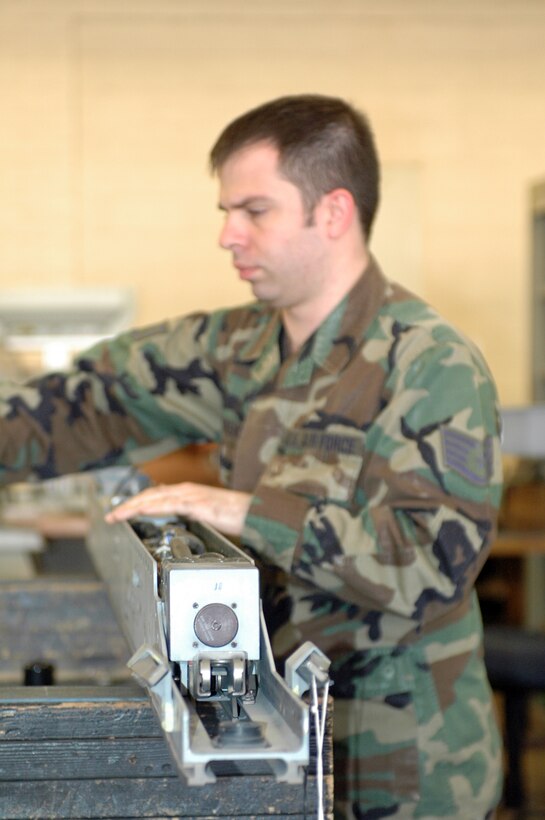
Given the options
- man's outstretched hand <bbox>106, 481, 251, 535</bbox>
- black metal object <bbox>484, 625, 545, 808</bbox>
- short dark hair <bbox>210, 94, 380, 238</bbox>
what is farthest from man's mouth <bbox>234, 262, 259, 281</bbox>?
black metal object <bbox>484, 625, 545, 808</bbox>

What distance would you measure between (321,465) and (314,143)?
0.49m

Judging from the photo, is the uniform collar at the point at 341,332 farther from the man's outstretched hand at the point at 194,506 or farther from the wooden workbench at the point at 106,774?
the wooden workbench at the point at 106,774

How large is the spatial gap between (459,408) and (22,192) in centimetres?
524

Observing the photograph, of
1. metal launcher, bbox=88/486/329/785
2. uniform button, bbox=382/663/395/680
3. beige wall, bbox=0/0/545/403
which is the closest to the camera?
metal launcher, bbox=88/486/329/785

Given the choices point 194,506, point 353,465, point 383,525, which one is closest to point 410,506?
point 383,525

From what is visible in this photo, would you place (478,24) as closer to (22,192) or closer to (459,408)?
(22,192)

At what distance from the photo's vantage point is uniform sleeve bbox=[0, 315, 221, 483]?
198 centimetres

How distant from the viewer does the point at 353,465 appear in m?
1.66

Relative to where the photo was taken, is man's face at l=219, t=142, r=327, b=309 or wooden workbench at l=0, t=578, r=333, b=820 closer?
wooden workbench at l=0, t=578, r=333, b=820

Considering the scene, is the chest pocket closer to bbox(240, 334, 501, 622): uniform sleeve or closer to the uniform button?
bbox(240, 334, 501, 622): uniform sleeve

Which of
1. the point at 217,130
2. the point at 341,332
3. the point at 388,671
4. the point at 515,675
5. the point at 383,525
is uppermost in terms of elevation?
the point at 217,130

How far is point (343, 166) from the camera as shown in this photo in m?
1.79

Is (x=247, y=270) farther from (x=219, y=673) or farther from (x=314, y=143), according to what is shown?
(x=219, y=673)

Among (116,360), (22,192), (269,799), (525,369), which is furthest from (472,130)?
(269,799)
